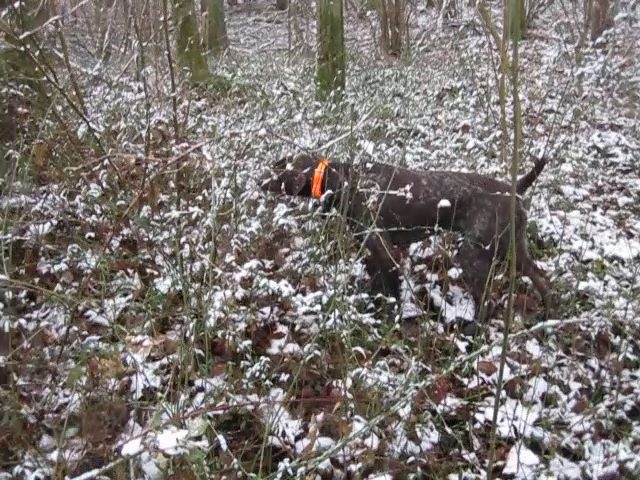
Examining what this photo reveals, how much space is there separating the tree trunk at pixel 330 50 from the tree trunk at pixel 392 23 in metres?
2.78

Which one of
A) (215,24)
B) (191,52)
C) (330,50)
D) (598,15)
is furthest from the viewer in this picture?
(215,24)

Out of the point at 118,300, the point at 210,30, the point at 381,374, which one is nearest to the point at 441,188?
the point at 381,374

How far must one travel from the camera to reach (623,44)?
7.84m

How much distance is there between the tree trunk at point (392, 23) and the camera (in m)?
11.0

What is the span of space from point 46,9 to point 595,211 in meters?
5.20

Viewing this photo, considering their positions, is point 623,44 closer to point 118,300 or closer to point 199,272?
point 199,272

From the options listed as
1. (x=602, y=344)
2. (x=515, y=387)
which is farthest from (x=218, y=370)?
(x=602, y=344)

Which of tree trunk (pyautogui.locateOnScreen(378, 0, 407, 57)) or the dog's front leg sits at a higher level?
tree trunk (pyautogui.locateOnScreen(378, 0, 407, 57))

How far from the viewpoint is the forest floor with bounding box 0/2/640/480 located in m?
2.93

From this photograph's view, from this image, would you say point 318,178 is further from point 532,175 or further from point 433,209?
point 532,175

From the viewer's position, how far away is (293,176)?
4535mm

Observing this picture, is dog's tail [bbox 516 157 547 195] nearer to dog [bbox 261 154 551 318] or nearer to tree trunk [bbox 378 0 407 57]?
dog [bbox 261 154 551 318]

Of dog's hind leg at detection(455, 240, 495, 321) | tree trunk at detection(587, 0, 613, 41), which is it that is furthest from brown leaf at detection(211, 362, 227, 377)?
tree trunk at detection(587, 0, 613, 41)

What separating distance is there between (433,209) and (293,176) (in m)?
1.03
